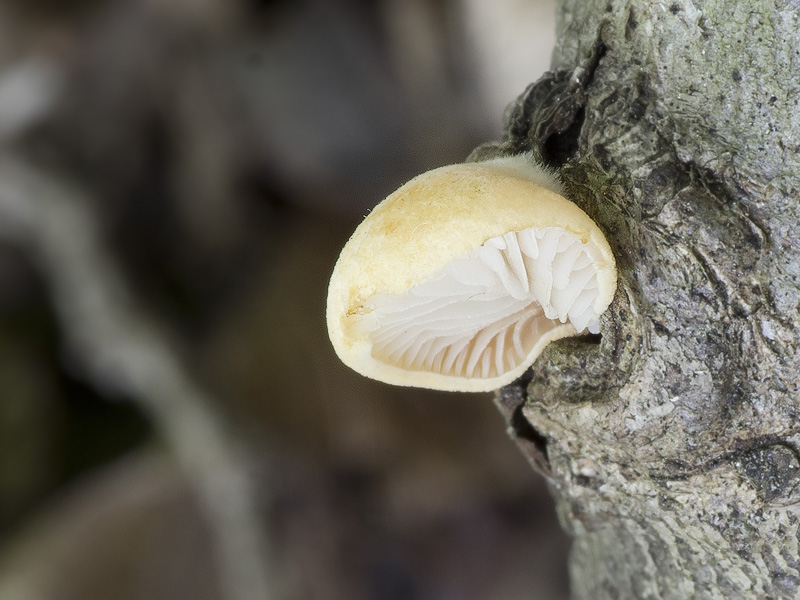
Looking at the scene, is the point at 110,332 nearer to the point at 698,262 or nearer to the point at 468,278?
the point at 468,278

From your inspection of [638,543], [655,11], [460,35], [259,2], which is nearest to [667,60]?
[655,11]

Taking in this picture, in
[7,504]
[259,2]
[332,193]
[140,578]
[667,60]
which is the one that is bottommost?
[140,578]

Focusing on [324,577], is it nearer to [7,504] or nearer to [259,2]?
[7,504]

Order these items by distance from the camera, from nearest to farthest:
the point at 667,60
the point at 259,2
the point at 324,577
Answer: the point at 667,60 → the point at 324,577 → the point at 259,2

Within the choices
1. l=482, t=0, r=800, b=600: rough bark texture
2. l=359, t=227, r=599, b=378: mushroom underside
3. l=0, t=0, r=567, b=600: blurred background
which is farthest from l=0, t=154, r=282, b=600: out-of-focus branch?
l=482, t=0, r=800, b=600: rough bark texture

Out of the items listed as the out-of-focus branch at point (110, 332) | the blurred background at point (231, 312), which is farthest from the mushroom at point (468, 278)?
the out-of-focus branch at point (110, 332)

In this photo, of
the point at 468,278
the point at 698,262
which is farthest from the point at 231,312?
the point at 698,262

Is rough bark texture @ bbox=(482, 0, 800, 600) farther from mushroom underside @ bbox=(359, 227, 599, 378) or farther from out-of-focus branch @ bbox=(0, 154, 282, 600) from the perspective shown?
out-of-focus branch @ bbox=(0, 154, 282, 600)
